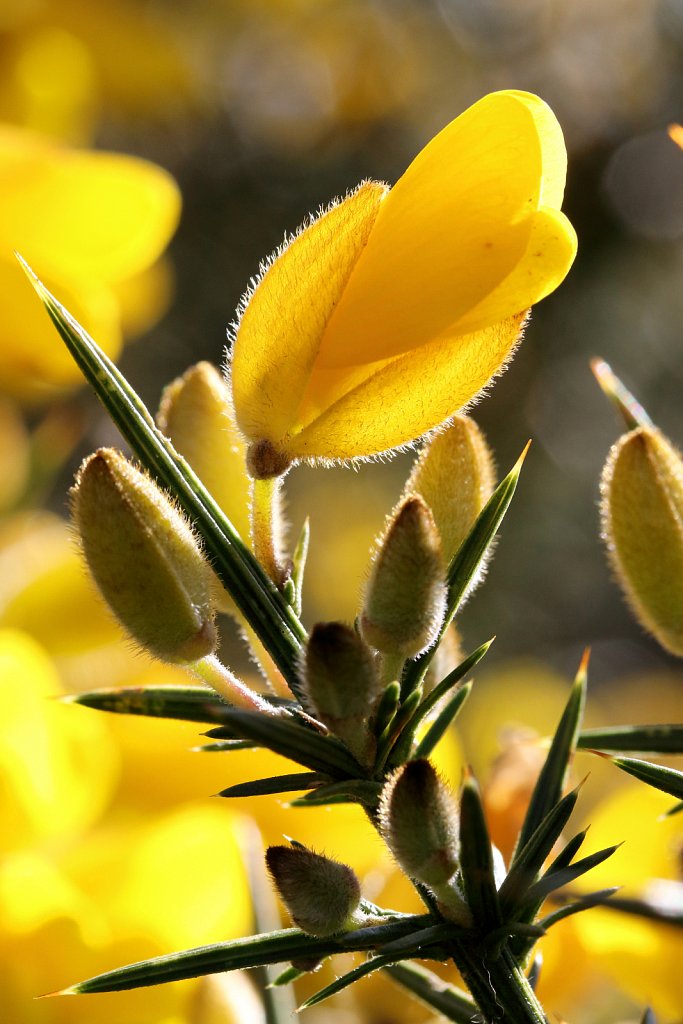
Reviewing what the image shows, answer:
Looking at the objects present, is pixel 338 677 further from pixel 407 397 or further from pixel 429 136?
pixel 429 136

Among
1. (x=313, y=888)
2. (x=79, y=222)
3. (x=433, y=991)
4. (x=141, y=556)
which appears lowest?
(x=433, y=991)

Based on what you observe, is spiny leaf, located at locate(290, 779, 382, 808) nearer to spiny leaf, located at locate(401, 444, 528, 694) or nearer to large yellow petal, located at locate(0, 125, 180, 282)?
spiny leaf, located at locate(401, 444, 528, 694)

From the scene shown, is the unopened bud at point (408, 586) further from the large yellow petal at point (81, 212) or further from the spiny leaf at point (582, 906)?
the large yellow petal at point (81, 212)

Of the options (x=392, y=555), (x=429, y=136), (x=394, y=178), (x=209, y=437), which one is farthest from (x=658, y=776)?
(x=394, y=178)

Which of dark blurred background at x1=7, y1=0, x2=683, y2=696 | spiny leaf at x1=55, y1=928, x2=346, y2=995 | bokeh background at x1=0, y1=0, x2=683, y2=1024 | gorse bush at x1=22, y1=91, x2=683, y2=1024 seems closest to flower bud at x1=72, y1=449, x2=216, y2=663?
gorse bush at x1=22, y1=91, x2=683, y2=1024

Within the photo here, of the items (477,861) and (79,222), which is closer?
(477,861)

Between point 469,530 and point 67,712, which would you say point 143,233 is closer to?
point 67,712

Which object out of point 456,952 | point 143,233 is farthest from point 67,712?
point 143,233
